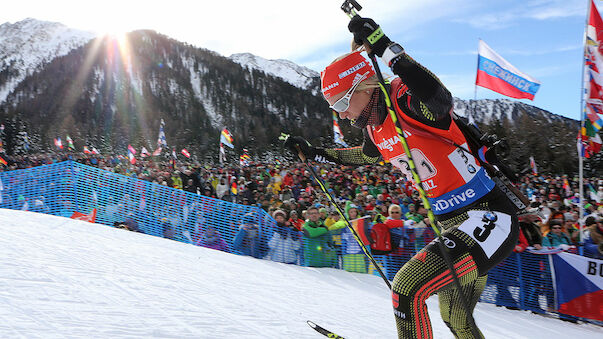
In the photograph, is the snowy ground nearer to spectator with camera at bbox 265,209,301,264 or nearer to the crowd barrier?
the crowd barrier

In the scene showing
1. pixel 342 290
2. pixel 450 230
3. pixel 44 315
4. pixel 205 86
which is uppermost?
pixel 205 86

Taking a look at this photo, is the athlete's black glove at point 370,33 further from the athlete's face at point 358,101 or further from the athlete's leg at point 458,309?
the athlete's leg at point 458,309

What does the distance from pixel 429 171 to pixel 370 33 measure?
2.44ft

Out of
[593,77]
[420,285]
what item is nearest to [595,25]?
[593,77]

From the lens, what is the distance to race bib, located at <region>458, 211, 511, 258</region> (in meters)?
2.07

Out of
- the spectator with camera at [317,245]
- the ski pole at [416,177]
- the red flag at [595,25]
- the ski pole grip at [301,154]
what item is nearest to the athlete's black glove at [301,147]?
the ski pole grip at [301,154]

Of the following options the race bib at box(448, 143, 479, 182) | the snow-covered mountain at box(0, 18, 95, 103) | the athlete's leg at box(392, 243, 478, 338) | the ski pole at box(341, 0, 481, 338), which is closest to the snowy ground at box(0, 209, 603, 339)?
the athlete's leg at box(392, 243, 478, 338)

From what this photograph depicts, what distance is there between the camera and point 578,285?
5676 millimetres

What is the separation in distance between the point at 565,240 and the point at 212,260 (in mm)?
5050

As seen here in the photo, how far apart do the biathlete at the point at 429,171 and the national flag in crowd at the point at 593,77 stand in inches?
280

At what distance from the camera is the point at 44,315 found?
2.65 meters

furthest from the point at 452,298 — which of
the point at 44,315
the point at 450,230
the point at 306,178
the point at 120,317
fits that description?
the point at 306,178

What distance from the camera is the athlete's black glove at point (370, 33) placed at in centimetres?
205

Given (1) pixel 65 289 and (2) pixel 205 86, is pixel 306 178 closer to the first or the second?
(1) pixel 65 289
